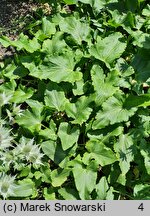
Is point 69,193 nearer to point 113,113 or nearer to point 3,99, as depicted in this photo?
point 113,113

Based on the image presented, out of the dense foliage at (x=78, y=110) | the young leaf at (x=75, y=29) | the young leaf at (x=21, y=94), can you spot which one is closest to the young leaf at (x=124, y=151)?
the dense foliage at (x=78, y=110)

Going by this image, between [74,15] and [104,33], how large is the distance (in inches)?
13.8

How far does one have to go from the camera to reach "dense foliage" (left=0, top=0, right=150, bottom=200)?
3613 mm

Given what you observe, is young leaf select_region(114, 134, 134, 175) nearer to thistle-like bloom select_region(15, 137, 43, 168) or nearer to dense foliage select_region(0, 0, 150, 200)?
dense foliage select_region(0, 0, 150, 200)

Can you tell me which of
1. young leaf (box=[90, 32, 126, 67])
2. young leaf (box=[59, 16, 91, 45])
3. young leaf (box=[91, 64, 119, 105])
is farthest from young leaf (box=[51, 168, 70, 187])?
young leaf (box=[59, 16, 91, 45])

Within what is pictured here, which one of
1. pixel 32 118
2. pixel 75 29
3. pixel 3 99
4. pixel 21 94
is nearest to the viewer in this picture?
pixel 3 99

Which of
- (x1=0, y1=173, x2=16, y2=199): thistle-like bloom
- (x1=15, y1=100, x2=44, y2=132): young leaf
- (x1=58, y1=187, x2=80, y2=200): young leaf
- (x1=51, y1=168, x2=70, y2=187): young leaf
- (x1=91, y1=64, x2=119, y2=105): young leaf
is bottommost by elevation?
(x1=58, y1=187, x2=80, y2=200): young leaf

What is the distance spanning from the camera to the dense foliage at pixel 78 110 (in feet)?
11.9

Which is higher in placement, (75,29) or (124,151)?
(75,29)

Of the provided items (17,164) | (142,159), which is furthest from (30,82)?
(142,159)

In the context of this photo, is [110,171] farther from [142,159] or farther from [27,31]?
[27,31]

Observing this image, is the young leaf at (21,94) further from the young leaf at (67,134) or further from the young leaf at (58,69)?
the young leaf at (67,134)

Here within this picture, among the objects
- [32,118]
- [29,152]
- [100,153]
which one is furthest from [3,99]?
[100,153]

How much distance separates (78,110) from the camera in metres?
3.74
